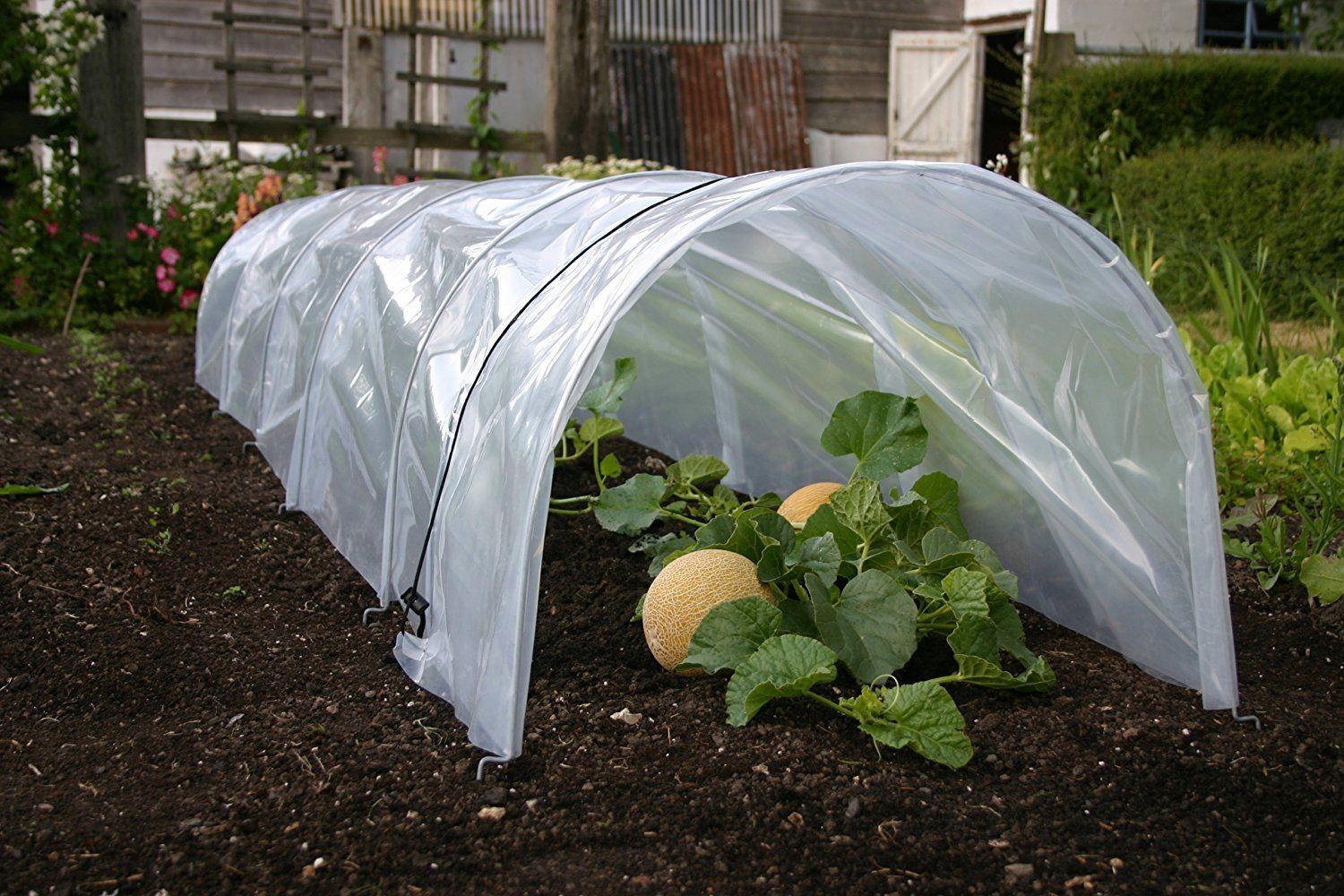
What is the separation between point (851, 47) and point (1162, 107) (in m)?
4.86

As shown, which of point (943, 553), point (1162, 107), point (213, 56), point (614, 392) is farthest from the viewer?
point (213, 56)

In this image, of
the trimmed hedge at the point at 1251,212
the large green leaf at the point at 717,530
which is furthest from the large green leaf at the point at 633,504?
the trimmed hedge at the point at 1251,212

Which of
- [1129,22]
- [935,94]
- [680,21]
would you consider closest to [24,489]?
[680,21]

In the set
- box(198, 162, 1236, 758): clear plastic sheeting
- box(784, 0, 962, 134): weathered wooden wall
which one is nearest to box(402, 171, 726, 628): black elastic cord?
box(198, 162, 1236, 758): clear plastic sheeting

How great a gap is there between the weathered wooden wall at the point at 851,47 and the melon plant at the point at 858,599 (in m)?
11.0

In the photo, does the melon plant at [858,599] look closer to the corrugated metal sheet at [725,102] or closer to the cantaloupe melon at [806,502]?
the cantaloupe melon at [806,502]

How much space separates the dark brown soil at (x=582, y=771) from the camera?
85.7 inches

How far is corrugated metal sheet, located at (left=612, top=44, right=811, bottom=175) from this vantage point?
13.0 m

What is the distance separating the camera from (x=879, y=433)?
3.24 m

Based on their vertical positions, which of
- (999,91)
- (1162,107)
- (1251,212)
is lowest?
(1251,212)

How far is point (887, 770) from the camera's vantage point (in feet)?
8.11

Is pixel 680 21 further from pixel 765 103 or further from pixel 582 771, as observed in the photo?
pixel 582 771

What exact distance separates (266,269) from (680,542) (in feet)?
9.14

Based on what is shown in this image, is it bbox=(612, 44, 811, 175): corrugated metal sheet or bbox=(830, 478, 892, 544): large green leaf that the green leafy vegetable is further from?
bbox=(612, 44, 811, 175): corrugated metal sheet
